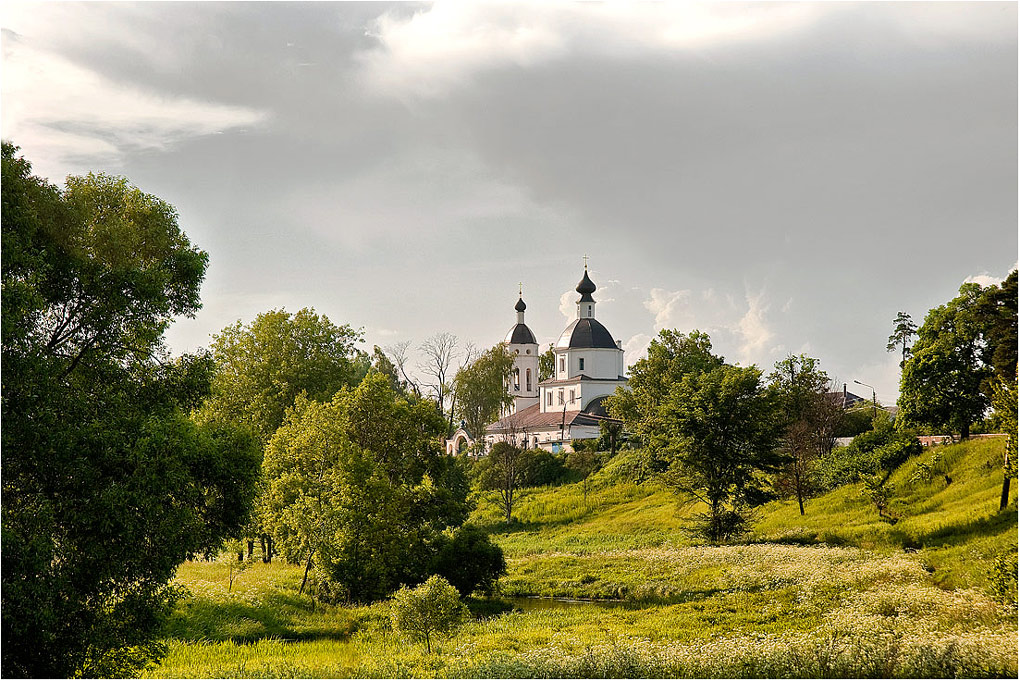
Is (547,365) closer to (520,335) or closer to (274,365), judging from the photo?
(520,335)

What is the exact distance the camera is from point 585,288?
96312 mm

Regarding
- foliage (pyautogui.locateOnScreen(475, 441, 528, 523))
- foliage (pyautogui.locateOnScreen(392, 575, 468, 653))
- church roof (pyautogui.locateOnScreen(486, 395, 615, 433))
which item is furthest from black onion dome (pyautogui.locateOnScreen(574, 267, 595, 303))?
foliage (pyautogui.locateOnScreen(392, 575, 468, 653))

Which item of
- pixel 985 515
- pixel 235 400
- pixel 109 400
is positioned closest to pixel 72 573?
pixel 109 400

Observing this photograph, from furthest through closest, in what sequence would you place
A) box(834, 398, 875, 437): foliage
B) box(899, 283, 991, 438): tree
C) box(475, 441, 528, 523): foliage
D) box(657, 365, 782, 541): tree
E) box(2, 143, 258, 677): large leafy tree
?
box(475, 441, 528, 523): foliage < box(834, 398, 875, 437): foliage < box(657, 365, 782, 541): tree < box(899, 283, 991, 438): tree < box(2, 143, 258, 677): large leafy tree

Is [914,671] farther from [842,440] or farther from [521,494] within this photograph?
[521,494]

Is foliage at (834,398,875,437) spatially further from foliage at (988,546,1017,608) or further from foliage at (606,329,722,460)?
foliage at (988,546,1017,608)

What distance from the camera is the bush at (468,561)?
26.2m

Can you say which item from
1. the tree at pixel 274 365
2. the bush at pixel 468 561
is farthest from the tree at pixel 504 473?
the bush at pixel 468 561

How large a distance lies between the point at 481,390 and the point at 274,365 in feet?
99.0

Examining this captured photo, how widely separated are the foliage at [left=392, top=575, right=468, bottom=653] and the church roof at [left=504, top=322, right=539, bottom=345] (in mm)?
87213

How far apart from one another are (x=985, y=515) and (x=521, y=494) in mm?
33260

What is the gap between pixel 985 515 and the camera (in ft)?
84.7

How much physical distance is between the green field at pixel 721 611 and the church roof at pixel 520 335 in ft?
224

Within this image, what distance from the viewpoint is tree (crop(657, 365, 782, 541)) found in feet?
110
